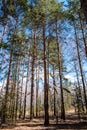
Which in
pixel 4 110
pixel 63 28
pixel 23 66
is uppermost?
pixel 63 28

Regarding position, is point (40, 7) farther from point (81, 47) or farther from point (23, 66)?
point (23, 66)

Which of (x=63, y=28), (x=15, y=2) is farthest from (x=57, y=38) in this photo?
(x=15, y=2)

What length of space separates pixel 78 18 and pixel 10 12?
7.43 meters

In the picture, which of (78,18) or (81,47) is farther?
(81,47)

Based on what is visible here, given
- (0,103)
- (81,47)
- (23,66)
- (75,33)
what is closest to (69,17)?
(75,33)

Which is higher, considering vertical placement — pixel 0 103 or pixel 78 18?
pixel 78 18

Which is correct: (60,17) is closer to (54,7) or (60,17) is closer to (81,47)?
(54,7)

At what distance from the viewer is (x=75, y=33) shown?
732 inches

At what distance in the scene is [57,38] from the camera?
18.6m

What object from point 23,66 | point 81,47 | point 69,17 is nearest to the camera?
point 69,17

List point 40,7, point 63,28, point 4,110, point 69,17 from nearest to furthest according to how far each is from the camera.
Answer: point 4,110
point 40,7
point 69,17
point 63,28

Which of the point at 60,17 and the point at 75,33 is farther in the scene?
the point at 75,33

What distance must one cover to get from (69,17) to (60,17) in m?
1.22

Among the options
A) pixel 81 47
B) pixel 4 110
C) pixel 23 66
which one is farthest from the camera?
pixel 23 66
